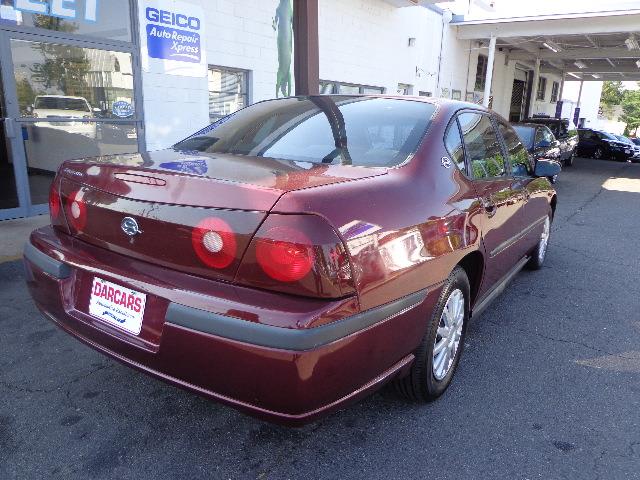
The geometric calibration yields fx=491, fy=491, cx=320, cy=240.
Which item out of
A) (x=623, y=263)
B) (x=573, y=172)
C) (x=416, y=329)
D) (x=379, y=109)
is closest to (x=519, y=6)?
(x=573, y=172)

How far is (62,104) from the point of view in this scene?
6473 millimetres

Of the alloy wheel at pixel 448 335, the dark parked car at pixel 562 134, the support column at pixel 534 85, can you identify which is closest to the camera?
the alloy wheel at pixel 448 335

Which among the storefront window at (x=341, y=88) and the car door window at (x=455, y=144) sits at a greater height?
the storefront window at (x=341, y=88)

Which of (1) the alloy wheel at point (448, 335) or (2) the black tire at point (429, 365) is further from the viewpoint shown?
(1) the alloy wheel at point (448, 335)

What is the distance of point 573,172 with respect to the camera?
15.4m

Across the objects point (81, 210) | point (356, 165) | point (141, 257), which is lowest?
point (141, 257)

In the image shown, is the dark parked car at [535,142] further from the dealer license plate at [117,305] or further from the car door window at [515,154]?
the dealer license plate at [117,305]

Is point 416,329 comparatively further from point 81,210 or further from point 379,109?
point 81,210

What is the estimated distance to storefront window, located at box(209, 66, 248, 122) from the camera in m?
8.43

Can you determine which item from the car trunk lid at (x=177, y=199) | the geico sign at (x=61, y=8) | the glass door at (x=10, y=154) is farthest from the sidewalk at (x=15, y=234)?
the car trunk lid at (x=177, y=199)

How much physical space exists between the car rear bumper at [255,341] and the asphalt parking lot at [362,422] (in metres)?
0.43

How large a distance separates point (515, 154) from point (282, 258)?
275 centimetres

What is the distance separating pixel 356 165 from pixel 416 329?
799 millimetres

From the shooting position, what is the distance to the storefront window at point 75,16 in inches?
222
